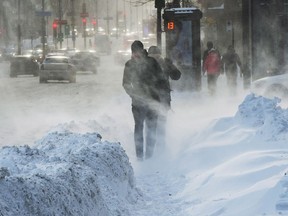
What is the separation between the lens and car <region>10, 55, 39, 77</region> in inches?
1654

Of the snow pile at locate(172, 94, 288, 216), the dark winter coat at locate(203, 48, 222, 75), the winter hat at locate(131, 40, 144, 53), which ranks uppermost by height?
the winter hat at locate(131, 40, 144, 53)

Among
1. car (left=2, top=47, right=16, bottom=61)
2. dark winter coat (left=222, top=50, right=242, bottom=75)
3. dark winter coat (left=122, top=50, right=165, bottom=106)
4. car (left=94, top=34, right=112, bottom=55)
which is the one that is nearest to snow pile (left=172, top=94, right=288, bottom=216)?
dark winter coat (left=122, top=50, right=165, bottom=106)

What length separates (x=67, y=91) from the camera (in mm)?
27672

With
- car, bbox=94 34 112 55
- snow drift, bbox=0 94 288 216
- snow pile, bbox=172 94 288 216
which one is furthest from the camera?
car, bbox=94 34 112 55

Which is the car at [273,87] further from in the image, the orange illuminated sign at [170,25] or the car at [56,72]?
the car at [56,72]

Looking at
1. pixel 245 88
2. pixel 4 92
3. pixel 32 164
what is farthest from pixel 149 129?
pixel 4 92

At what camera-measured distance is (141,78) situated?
10258 millimetres

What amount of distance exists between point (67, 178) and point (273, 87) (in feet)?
34.1

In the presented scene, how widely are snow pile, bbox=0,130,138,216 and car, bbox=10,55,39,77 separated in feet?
111

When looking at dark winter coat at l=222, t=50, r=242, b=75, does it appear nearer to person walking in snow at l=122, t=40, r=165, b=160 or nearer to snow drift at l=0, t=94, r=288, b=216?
snow drift at l=0, t=94, r=288, b=216

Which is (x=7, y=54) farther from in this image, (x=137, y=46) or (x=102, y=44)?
(x=137, y=46)

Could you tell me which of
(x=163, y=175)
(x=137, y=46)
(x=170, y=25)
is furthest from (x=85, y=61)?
(x=163, y=175)

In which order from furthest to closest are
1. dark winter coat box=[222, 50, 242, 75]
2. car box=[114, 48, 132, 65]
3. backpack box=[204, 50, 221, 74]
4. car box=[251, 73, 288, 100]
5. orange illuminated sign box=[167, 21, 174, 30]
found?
1. car box=[114, 48, 132, 65]
2. orange illuminated sign box=[167, 21, 174, 30]
3. dark winter coat box=[222, 50, 242, 75]
4. backpack box=[204, 50, 221, 74]
5. car box=[251, 73, 288, 100]

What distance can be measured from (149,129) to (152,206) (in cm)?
337
